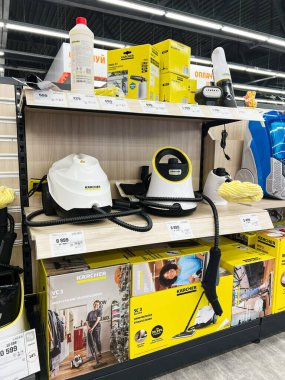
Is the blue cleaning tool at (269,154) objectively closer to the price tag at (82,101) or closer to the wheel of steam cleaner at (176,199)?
the wheel of steam cleaner at (176,199)

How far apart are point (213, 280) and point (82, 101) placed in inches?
26.8

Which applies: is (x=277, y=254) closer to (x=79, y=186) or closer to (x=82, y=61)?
(x=79, y=186)

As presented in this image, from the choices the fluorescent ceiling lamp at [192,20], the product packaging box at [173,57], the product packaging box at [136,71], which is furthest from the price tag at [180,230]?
the fluorescent ceiling lamp at [192,20]

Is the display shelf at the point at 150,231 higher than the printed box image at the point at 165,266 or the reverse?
higher

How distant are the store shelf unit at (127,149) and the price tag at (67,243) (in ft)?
0.04

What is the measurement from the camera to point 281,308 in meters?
1.19

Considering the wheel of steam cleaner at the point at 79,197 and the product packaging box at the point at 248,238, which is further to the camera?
the product packaging box at the point at 248,238

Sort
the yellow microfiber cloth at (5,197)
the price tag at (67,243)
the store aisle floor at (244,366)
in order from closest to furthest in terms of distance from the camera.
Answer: the price tag at (67,243), the yellow microfiber cloth at (5,197), the store aisle floor at (244,366)

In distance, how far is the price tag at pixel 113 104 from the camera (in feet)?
2.58

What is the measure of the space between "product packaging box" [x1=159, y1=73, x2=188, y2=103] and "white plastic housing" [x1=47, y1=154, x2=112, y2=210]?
1.36ft

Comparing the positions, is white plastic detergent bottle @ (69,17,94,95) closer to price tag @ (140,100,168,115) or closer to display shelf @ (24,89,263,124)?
display shelf @ (24,89,263,124)

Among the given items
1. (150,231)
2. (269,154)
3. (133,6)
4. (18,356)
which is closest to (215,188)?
(269,154)

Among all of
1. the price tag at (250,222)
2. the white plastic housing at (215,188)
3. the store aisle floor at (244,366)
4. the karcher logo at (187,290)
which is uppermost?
the white plastic housing at (215,188)

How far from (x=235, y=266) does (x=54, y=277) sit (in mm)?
630
